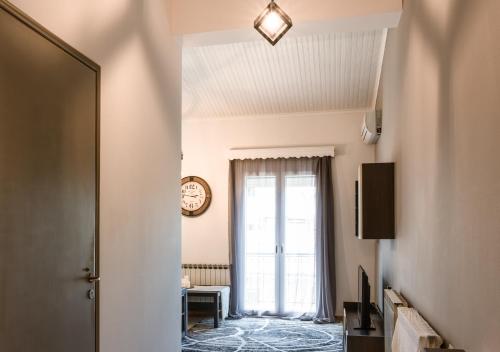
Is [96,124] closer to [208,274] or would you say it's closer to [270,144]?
[270,144]

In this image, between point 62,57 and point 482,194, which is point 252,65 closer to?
point 62,57

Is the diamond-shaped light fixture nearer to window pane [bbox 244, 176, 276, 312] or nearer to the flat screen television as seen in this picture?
the flat screen television

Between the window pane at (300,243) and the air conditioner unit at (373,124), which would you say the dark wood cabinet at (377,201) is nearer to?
the air conditioner unit at (373,124)

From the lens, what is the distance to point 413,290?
7.29 feet

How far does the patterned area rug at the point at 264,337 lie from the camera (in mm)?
4043

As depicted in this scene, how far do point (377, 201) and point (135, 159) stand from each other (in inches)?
69.8

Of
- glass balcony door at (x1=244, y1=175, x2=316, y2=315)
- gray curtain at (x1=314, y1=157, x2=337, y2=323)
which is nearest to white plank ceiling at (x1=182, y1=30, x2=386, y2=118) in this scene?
gray curtain at (x1=314, y1=157, x2=337, y2=323)

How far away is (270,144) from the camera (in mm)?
5410

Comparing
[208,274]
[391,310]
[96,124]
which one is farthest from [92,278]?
[208,274]

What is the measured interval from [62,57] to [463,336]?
1715 millimetres

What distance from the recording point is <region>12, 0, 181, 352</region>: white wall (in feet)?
5.57

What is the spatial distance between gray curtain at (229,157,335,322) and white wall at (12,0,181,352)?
2.77 metres

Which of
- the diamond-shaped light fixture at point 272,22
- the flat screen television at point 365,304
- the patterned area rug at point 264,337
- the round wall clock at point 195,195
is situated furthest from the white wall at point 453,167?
the round wall clock at point 195,195

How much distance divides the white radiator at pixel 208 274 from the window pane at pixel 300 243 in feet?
2.66
